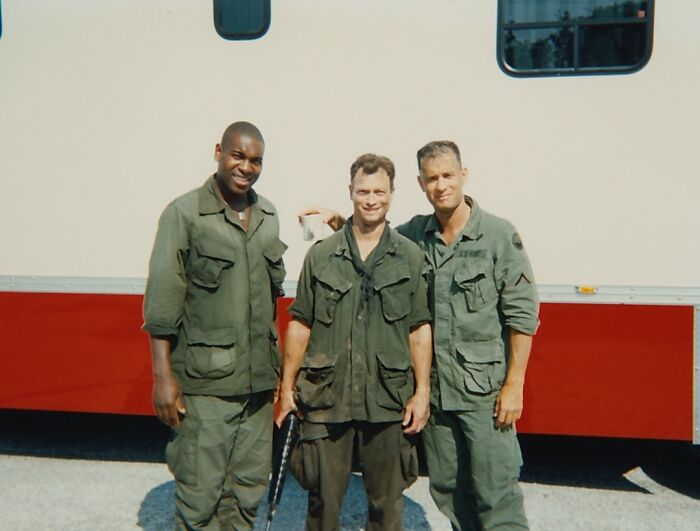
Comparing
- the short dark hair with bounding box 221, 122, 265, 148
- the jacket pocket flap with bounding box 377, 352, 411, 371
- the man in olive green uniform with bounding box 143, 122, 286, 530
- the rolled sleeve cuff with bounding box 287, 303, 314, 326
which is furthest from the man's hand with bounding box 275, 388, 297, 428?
the short dark hair with bounding box 221, 122, 265, 148

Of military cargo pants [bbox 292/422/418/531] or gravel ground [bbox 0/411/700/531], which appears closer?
military cargo pants [bbox 292/422/418/531]

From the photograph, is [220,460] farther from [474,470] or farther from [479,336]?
[479,336]

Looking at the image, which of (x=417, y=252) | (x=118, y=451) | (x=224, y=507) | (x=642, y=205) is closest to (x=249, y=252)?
(x=417, y=252)

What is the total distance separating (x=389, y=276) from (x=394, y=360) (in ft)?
1.03

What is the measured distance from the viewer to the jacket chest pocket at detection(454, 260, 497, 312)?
2.67 m

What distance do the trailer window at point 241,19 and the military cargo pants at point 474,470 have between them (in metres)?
2.21

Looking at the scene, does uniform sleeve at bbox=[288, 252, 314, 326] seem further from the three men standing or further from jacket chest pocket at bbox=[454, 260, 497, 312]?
jacket chest pocket at bbox=[454, 260, 497, 312]

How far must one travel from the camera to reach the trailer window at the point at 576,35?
11.2 ft

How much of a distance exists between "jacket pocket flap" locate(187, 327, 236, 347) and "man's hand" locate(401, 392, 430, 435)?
0.72m

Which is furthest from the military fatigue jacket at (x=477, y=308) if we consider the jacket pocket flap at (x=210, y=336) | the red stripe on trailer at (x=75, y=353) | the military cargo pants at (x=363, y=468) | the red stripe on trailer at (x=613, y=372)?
the red stripe on trailer at (x=75, y=353)

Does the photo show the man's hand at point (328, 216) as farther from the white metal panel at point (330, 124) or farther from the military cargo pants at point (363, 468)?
the military cargo pants at point (363, 468)

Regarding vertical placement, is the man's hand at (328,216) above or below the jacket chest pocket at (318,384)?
above

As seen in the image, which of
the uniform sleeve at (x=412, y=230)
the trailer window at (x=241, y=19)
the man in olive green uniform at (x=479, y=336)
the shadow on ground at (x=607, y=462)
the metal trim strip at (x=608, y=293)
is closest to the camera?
the man in olive green uniform at (x=479, y=336)

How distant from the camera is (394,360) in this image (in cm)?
260
